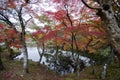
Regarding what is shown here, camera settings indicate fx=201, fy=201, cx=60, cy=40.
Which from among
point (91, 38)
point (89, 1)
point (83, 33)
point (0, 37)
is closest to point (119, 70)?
point (91, 38)

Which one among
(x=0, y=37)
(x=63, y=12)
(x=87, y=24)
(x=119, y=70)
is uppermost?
(x=63, y=12)

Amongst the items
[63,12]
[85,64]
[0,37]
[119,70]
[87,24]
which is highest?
[63,12]

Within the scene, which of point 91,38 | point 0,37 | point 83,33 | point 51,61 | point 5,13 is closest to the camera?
point 5,13

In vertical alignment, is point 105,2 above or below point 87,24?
above

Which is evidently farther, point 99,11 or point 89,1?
point 89,1

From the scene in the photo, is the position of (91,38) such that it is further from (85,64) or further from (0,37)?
(85,64)

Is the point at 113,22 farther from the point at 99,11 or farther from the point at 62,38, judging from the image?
the point at 62,38

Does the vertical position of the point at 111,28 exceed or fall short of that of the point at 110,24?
it falls short

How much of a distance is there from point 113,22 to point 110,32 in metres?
0.35

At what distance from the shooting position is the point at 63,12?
755 inches

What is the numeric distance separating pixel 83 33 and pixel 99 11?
12.3m

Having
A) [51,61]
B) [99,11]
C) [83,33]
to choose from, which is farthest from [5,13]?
[51,61]

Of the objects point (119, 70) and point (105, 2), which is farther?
point (119, 70)

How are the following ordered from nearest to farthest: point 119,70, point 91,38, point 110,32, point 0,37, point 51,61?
1. point 110,32
2. point 91,38
3. point 119,70
4. point 0,37
5. point 51,61
